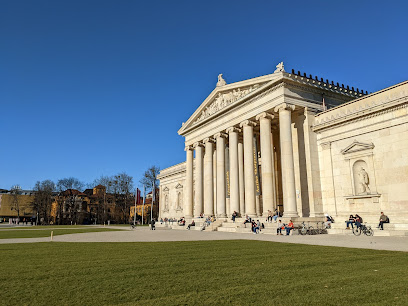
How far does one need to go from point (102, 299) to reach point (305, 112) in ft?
108

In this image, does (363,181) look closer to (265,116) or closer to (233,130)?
(265,116)

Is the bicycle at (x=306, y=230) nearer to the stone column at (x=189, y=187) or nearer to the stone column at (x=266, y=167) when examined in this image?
the stone column at (x=266, y=167)

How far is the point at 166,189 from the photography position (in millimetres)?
75312

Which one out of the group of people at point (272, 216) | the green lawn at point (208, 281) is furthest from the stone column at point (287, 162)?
the green lawn at point (208, 281)

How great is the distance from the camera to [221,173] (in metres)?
44.9

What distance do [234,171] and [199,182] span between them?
1046cm

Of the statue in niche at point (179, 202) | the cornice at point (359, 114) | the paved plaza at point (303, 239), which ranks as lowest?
the paved plaza at point (303, 239)

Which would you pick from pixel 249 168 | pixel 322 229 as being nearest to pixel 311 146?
pixel 249 168

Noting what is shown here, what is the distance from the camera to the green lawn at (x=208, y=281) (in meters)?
6.46

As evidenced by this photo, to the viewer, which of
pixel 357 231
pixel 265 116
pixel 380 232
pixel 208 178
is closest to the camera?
pixel 380 232

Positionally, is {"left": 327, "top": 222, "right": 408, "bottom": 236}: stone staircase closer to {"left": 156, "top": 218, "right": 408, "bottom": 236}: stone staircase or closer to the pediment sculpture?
{"left": 156, "top": 218, "right": 408, "bottom": 236}: stone staircase

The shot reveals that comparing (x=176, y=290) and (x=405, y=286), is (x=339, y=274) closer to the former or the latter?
(x=405, y=286)

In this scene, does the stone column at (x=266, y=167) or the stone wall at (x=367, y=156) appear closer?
the stone wall at (x=367, y=156)

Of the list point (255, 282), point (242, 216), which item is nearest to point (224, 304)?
point (255, 282)
